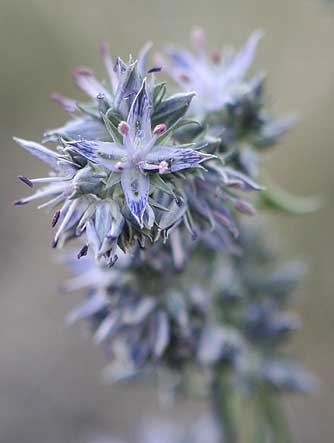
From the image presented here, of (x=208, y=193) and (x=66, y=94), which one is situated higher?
(x=66, y=94)

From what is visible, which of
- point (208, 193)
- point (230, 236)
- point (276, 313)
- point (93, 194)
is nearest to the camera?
point (93, 194)

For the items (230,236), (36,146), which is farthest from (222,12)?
(36,146)

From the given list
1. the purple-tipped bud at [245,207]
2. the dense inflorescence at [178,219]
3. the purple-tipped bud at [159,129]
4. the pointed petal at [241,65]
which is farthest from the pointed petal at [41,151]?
the pointed petal at [241,65]

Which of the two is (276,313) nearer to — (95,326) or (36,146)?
(95,326)

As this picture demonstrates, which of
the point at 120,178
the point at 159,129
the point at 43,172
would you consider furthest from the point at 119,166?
the point at 43,172

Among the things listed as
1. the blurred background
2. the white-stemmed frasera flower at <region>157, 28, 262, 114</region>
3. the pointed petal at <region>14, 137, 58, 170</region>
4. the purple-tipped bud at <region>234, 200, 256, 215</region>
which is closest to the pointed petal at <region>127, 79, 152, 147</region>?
the pointed petal at <region>14, 137, 58, 170</region>

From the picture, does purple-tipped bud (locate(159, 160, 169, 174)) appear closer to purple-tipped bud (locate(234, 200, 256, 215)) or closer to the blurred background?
purple-tipped bud (locate(234, 200, 256, 215))
